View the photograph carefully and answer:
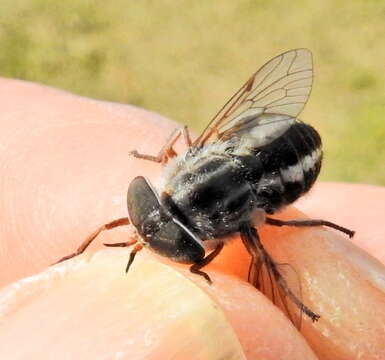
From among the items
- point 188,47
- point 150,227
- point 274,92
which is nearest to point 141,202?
point 150,227

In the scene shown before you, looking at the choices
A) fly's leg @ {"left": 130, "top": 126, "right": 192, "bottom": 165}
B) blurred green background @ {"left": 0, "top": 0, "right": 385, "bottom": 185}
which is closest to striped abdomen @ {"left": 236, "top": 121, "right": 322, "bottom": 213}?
fly's leg @ {"left": 130, "top": 126, "right": 192, "bottom": 165}

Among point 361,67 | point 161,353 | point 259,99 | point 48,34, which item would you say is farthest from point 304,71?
point 48,34

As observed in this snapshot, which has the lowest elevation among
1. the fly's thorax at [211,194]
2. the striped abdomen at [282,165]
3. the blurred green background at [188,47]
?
the blurred green background at [188,47]

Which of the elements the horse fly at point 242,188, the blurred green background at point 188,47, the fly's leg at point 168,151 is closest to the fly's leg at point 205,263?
the horse fly at point 242,188

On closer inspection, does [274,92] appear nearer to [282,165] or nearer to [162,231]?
[282,165]

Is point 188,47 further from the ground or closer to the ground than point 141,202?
closer to the ground

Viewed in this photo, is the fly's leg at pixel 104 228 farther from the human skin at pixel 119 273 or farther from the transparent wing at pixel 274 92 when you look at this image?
the transparent wing at pixel 274 92
